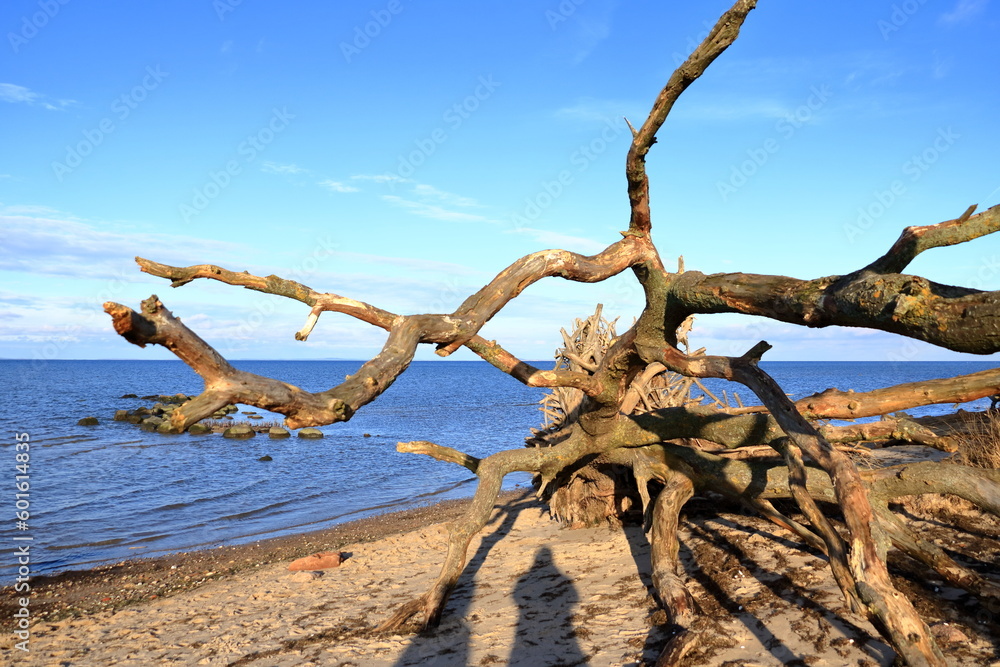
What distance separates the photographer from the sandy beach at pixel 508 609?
16.0 ft

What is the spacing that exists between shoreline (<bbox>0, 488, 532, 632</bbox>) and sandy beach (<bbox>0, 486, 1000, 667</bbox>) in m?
0.06

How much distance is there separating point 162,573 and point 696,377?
364 inches

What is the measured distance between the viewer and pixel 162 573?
34.6ft

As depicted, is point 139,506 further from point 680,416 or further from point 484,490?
point 680,416

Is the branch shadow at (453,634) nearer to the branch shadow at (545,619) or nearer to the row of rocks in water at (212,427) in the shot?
the branch shadow at (545,619)

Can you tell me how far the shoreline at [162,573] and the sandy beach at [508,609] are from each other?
0.06 metres

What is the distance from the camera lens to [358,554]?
10016 mm

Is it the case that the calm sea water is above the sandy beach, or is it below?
below

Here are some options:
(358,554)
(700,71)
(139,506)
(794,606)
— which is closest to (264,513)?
(139,506)

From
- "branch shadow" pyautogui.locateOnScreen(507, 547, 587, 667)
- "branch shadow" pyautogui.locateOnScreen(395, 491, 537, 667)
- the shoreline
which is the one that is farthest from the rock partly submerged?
"branch shadow" pyautogui.locateOnScreen(507, 547, 587, 667)

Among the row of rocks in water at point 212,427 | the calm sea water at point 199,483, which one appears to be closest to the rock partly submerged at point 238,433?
the row of rocks in water at point 212,427

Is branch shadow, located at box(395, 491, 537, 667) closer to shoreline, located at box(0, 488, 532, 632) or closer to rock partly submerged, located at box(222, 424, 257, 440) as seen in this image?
shoreline, located at box(0, 488, 532, 632)

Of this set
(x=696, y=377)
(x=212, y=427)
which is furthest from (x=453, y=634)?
(x=212, y=427)

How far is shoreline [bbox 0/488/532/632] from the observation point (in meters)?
8.97
